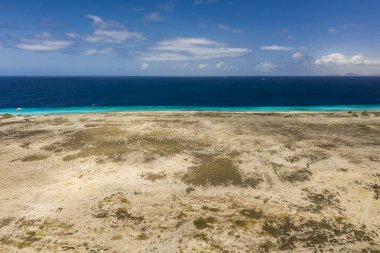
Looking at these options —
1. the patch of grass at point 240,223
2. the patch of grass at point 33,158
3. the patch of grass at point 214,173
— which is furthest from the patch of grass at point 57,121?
the patch of grass at point 240,223

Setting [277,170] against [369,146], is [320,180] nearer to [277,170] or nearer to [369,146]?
[277,170]

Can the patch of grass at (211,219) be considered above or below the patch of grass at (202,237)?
above

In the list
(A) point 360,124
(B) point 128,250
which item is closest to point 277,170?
(B) point 128,250

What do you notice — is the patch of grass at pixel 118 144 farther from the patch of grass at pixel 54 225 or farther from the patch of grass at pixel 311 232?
the patch of grass at pixel 311 232

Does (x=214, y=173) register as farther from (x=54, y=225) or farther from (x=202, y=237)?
(x=54, y=225)

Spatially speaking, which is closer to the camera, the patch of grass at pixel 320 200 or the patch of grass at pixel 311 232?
the patch of grass at pixel 311 232

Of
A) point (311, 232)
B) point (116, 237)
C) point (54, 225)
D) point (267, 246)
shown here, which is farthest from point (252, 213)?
point (54, 225)
